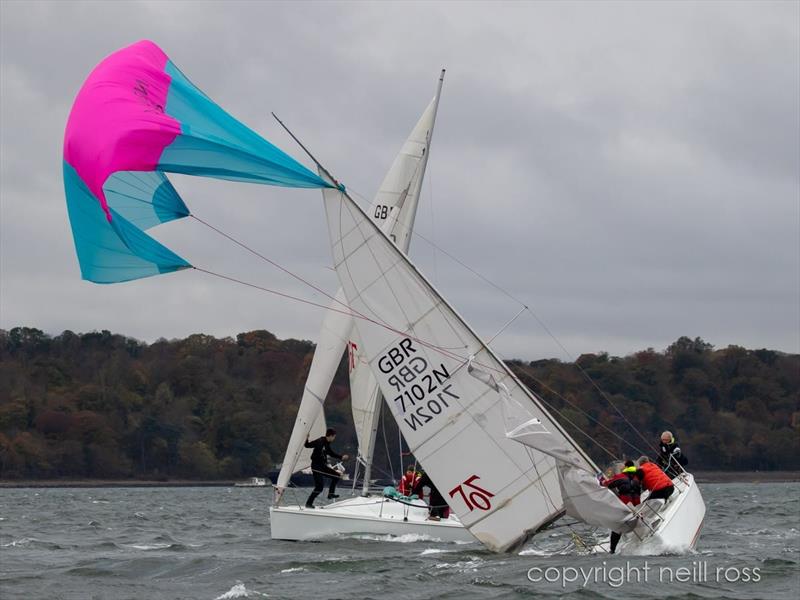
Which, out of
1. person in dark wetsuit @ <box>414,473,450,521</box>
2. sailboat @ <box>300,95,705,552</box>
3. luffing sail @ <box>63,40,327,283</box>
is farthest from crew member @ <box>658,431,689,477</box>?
luffing sail @ <box>63,40,327,283</box>

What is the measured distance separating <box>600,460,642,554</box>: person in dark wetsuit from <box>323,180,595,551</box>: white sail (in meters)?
0.70

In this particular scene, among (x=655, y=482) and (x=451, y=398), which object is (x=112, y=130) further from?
(x=655, y=482)

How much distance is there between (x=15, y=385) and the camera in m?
90.8

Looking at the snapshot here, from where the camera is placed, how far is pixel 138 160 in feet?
52.7

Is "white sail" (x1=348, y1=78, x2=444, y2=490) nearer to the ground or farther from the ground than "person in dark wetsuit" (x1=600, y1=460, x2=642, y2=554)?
farther from the ground

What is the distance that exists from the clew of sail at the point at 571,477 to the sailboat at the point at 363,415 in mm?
2625

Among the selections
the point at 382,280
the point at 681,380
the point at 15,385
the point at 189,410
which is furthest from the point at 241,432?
the point at 382,280

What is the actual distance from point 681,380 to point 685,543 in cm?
8561

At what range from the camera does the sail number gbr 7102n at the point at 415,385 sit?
16625 millimetres

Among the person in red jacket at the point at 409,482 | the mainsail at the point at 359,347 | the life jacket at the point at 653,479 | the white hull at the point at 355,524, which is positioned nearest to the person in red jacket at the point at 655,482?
the life jacket at the point at 653,479

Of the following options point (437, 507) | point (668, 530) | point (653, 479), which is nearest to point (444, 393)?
point (653, 479)

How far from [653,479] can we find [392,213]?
320 inches

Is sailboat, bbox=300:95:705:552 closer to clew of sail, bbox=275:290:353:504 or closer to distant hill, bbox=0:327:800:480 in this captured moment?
A: clew of sail, bbox=275:290:353:504

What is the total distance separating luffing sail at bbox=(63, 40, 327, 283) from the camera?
16047 mm
